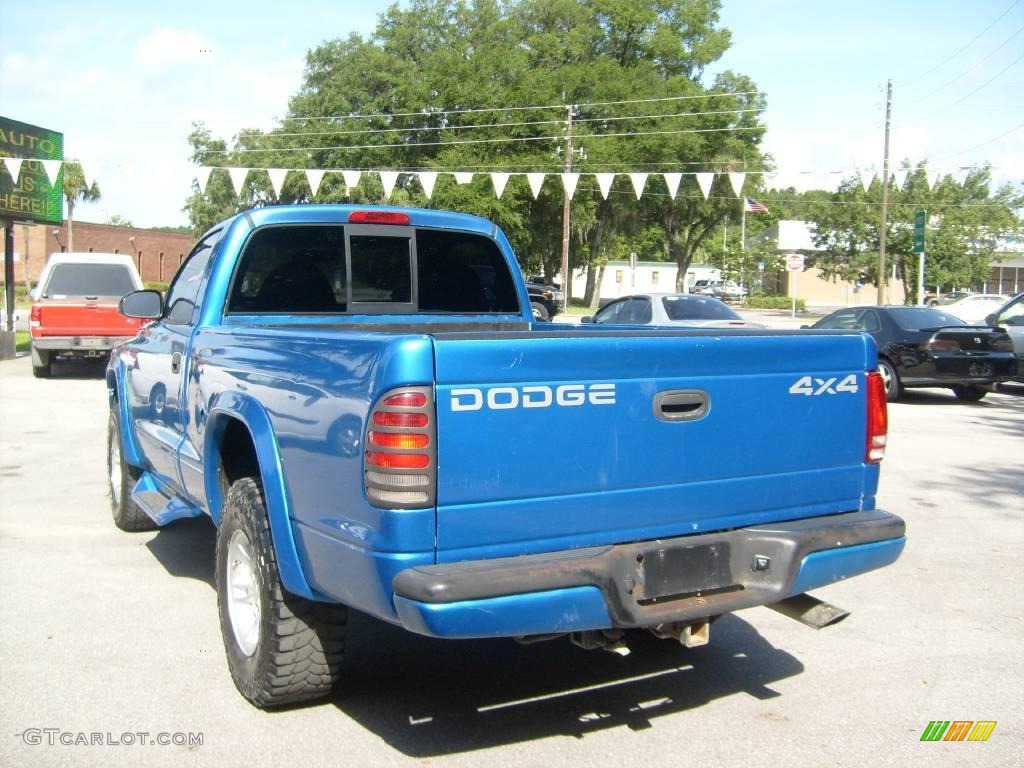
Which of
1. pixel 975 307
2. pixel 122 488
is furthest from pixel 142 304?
pixel 975 307

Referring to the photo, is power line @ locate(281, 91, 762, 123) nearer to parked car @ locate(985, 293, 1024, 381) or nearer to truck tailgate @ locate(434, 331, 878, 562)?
parked car @ locate(985, 293, 1024, 381)

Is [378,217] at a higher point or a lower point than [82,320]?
higher

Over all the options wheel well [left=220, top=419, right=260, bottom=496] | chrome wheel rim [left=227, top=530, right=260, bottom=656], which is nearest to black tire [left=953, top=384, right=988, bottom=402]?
wheel well [left=220, top=419, right=260, bottom=496]

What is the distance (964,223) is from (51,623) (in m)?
52.4

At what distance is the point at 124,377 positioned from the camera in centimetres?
668

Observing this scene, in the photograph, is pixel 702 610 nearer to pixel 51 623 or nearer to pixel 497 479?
pixel 497 479

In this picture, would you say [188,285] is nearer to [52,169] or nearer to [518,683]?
[518,683]

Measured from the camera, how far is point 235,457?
461 cm

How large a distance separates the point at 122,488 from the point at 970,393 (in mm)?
13153

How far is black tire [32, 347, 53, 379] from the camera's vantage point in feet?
55.0

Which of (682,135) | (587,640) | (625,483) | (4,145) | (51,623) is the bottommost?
(51,623)

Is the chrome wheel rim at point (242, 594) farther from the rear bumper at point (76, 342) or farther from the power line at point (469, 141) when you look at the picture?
the power line at point (469, 141)

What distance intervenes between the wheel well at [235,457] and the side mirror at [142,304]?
1.90m

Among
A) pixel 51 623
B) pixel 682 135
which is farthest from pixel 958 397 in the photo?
pixel 682 135
